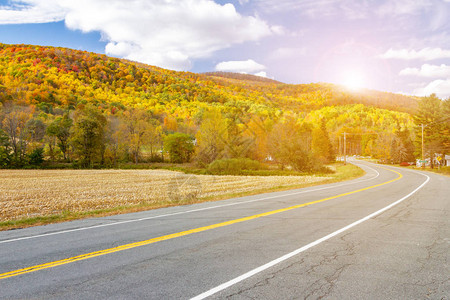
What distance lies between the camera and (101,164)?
168ft

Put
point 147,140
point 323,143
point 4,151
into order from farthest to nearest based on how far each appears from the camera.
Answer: point 323,143 → point 147,140 → point 4,151

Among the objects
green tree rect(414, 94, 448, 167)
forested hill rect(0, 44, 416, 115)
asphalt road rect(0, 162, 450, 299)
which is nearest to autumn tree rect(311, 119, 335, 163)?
green tree rect(414, 94, 448, 167)

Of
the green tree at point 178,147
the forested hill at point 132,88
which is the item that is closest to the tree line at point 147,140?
the green tree at point 178,147

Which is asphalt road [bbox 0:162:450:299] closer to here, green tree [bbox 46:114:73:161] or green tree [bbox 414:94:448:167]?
green tree [bbox 46:114:73:161]

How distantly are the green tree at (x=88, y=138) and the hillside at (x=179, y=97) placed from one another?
30.3ft

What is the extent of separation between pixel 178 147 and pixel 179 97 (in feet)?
246

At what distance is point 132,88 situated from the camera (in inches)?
4870

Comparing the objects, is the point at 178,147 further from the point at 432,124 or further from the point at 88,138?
the point at 432,124

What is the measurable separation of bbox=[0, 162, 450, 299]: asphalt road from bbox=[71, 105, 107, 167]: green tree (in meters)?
44.2

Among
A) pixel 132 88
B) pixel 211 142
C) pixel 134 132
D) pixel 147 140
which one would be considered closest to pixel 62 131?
pixel 134 132

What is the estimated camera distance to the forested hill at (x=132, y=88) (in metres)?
93.0

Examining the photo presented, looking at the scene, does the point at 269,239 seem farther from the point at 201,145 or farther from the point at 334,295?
the point at 201,145

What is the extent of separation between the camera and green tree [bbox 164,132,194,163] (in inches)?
2362

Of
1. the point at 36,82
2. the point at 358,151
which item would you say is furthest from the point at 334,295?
the point at 358,151
